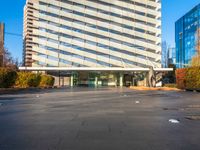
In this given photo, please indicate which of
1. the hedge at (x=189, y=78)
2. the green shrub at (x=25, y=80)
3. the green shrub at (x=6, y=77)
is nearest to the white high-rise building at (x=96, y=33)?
the green shrub at (x=25, y=80)

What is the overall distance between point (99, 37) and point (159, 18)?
678 inches

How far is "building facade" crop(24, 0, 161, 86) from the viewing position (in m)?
88.1

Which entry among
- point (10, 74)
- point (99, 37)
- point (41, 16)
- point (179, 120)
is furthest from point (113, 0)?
point (179, 120)

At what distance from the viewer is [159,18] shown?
→ 93125 mm

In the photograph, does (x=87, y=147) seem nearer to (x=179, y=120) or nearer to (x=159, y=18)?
(x=179, y=120)

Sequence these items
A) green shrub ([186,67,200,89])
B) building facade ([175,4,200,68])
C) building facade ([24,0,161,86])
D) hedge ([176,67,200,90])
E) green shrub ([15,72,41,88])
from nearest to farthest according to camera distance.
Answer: green shrub ([186,67,200,89]), hedge ([176,67,200,90]), green shrub ([15,72,41,88]), building facade ([24,0,161,86]), building facade ([175,4,200,68])

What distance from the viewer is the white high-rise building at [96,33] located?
289 feet

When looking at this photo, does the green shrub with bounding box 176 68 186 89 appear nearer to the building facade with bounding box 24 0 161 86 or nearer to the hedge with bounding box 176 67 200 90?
the hedge with bounding box 176 67 200 90

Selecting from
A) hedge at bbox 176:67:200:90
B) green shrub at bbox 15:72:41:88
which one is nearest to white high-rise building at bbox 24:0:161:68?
green shrub at bbox 15:72:41:88

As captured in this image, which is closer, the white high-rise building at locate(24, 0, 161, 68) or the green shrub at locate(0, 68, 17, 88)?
the green shrub at locate(0, 68, 17, 88)

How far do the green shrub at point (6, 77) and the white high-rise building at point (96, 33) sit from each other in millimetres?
49488

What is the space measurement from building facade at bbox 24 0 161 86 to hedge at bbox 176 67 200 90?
48.3 m

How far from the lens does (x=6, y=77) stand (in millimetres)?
35562

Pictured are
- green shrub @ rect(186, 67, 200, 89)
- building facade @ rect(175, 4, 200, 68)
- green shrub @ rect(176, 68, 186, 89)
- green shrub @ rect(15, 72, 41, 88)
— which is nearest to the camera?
green shrub @ rect(186, 67, 200, 89)
